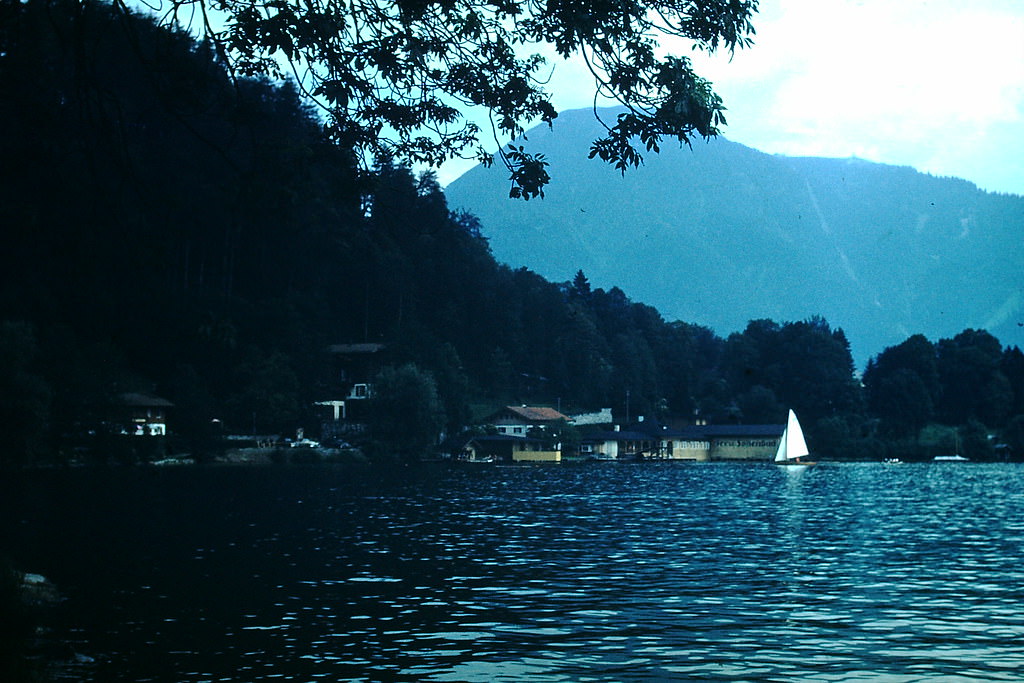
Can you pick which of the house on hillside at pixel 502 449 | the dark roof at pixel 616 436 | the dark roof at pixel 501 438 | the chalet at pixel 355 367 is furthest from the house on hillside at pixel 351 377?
the dark roof at pixel 616 436

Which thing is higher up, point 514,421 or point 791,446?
point 514,421

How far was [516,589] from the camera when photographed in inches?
1133

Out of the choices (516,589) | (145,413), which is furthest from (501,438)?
(516,589)

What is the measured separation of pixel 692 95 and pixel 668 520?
41.1 metres

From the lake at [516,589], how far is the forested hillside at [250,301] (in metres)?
8.56

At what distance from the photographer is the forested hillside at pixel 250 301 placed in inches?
616

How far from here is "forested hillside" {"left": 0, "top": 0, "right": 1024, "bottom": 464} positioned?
51.3ft

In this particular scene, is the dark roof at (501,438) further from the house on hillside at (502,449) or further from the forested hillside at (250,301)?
the forested hillside at (250,301)

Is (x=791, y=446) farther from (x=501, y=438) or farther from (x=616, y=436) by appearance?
(x=501, y=438)

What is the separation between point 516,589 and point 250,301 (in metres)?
115

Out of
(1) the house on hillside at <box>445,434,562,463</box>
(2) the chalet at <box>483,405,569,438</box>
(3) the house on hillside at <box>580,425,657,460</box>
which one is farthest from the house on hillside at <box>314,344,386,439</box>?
(3) the house on hillside at <box>580,425,657,460</box>

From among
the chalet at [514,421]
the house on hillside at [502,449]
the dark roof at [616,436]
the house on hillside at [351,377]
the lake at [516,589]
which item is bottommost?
the lake at [516,589]

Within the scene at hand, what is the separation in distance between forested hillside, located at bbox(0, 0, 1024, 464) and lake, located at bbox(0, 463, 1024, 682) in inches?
337

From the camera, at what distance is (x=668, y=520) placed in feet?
175
